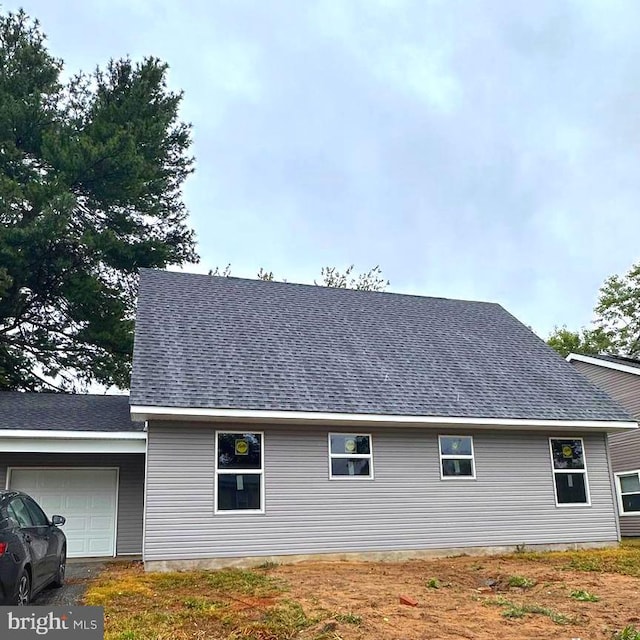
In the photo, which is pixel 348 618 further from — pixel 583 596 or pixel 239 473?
pixel 239 473

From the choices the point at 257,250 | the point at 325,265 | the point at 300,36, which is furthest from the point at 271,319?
the point at 325,265

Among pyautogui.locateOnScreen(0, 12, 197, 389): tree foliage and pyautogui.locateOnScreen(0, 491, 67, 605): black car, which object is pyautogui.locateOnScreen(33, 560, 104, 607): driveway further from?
pyautogui.locateOnScreen(0, 12, 197, 389): tree foliage

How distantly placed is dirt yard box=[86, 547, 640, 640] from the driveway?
0.23 m

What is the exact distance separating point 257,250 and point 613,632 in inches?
1057

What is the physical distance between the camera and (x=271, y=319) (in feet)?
48.4

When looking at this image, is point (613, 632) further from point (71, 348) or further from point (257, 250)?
point (257, 250)

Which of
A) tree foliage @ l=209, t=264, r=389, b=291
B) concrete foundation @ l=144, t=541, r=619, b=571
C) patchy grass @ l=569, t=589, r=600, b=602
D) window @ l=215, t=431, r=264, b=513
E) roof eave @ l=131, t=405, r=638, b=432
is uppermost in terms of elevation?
tree foliage @ l=209, t=264, r=389, b=291

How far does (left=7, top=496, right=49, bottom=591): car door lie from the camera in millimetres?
6895

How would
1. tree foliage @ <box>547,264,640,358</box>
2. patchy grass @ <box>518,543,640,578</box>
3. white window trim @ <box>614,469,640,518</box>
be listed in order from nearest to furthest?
1. patchy grass @ <box>518,543,640,578</box>
2. white window trim @ <box>614,469,640,518</box>
3. tree foliage @ <box>547,264,640,358</box>

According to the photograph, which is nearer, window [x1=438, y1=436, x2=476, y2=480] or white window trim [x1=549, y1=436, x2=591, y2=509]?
window [x1=438, y1=436, x2=476, y2=480]

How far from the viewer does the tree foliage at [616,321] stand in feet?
114

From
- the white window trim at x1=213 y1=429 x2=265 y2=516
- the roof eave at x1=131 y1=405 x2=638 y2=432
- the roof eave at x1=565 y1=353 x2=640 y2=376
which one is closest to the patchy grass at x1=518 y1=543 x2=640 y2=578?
the roof eave at x1=131 y1=405 x2=638 y2=432

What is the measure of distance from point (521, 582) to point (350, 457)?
3974mm

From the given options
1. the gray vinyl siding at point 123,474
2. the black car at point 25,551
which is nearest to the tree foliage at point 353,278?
the gray vinyl siding at point 123,474
